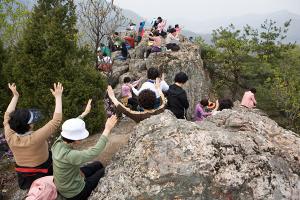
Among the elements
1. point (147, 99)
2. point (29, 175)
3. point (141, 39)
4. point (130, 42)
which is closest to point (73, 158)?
point (29, 175)

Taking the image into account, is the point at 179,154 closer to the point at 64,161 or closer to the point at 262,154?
the point at 262,154

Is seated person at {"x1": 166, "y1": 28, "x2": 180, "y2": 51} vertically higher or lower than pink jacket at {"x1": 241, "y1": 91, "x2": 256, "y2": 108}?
higher

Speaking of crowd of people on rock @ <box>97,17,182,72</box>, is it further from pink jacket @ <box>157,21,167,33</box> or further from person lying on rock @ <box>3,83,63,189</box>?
person lying on rock @ <box>3,83,63,189</box>

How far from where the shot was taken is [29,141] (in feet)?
22.7

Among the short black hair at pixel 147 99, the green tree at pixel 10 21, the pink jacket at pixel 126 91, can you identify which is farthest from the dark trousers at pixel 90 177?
the green tree at pixel 10 21

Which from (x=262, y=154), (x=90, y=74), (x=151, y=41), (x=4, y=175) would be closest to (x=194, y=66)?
(x=151, y=41)

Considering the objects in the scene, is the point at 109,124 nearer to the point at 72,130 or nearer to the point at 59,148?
the point at 72,130

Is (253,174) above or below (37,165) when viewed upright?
above

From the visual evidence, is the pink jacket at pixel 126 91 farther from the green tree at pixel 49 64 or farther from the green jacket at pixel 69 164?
the green jacket at pixel 69 164

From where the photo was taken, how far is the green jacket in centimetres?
611

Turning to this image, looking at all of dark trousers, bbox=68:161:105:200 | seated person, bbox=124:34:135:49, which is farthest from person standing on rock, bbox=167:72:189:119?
seated person, bbox=124:34:135:49

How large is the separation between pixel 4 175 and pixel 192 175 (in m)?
7.62

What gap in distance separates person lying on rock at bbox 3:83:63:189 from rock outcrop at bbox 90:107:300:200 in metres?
1.48

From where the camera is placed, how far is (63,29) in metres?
13.2
